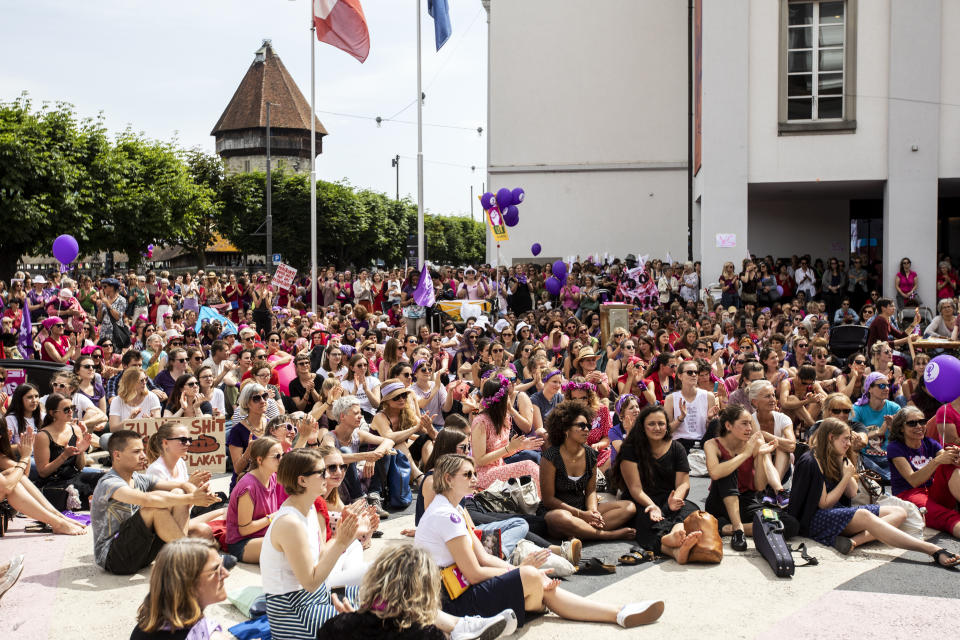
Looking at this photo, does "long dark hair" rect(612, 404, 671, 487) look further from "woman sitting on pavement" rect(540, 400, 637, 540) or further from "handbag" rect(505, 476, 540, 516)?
"handbag" rect(505, 476, 540, 516)

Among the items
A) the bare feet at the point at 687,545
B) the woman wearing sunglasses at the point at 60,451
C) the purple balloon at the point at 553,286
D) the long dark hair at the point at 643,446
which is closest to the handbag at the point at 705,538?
the bare feet at the point at 687,545

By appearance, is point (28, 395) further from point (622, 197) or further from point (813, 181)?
point (622, 197)

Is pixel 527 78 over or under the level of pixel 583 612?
over

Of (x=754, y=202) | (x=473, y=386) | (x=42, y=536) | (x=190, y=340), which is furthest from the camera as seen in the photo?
(x=754, y=202)

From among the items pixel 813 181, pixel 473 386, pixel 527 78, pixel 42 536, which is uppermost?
pixel 527 78

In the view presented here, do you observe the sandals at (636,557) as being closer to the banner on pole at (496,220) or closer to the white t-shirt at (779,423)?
the white t-shirt at (779,423)

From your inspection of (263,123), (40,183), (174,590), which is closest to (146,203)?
(40,183)

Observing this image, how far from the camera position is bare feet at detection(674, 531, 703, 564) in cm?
680

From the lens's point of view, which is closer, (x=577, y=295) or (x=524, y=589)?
(x=524, y=589)

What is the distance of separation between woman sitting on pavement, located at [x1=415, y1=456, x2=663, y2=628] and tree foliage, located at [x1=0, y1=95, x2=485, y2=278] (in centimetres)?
2908

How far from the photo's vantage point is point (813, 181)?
19.5 metres

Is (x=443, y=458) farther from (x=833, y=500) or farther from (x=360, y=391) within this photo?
(x=360, y=391)

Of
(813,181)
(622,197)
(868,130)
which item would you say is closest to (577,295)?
(813,181)

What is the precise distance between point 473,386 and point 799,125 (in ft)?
37.5
